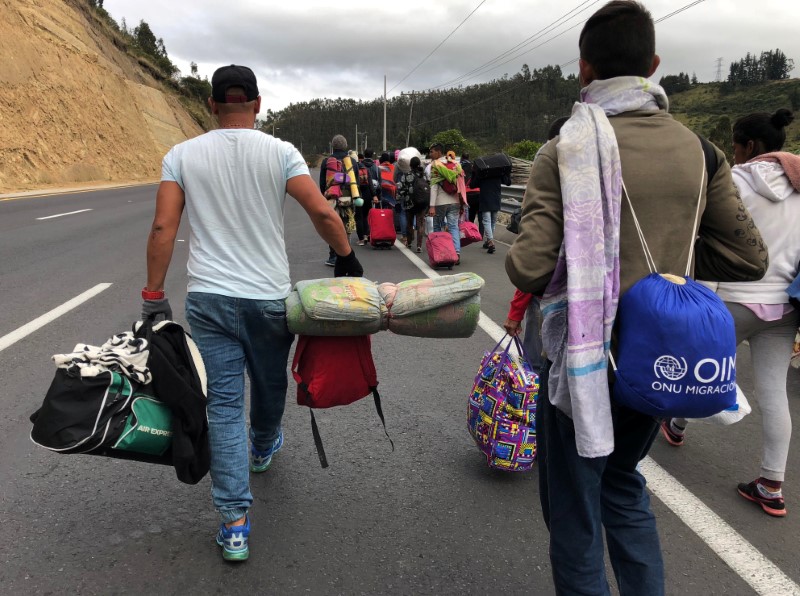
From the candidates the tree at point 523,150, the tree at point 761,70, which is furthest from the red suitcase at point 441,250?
the tree at point 761,70

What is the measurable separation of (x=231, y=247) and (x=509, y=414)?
1555mm

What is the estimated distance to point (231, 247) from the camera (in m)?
2.59

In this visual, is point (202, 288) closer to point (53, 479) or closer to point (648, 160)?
point (53, 479)

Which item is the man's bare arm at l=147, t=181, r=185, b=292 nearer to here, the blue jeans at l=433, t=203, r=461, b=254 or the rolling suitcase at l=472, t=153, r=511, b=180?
the blue jeans at l=433, t=203, r=461, b=254

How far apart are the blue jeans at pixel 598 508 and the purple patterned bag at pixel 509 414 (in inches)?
41.9

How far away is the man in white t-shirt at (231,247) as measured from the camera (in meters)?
2.53

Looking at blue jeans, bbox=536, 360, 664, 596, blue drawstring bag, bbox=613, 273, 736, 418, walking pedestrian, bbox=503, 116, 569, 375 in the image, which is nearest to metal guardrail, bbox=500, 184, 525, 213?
walking pedestrian, bbox=503, 116, 569, 375

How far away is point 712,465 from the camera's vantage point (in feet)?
11.2

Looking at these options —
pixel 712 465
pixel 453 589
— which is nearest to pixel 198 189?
pixel 453 589

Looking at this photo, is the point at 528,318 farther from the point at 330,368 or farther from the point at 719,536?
the point at 719,536

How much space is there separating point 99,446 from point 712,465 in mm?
3069

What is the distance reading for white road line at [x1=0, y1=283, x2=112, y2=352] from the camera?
5191 millimetres

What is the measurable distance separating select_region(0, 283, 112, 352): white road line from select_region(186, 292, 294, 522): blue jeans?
3304 millimetres

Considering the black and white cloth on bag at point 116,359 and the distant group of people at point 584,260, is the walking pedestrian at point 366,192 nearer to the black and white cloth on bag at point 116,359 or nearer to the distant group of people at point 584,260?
the distant group of people at point 584,260
